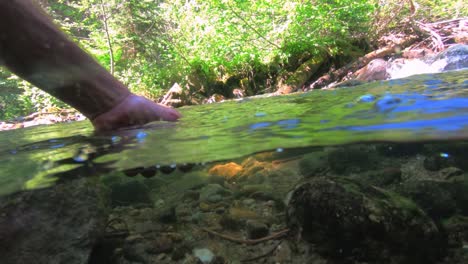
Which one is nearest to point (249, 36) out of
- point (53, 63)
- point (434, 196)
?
point (434, 196)

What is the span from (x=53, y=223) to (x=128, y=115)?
1.12 meters

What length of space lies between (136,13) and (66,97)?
15825 millimetres

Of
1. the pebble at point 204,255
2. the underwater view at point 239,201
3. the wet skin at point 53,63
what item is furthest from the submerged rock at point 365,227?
the wet skin at point 53,63

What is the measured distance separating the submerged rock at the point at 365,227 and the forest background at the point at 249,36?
961 cm

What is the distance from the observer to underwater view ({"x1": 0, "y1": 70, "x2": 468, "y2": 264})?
85.7 inches

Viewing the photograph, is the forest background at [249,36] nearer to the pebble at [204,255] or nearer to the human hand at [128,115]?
the human hand at [128,115]

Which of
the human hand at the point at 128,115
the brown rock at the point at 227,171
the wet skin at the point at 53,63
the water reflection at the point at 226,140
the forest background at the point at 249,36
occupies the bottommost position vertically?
the brown rock at the point at 227,171

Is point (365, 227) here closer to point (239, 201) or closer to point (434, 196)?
point (434, 196)

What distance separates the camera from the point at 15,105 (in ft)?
69.3

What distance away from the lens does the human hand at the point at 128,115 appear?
2.92 meters

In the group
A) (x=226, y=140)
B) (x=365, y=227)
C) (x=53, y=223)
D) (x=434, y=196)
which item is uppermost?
(x=226, y=140)

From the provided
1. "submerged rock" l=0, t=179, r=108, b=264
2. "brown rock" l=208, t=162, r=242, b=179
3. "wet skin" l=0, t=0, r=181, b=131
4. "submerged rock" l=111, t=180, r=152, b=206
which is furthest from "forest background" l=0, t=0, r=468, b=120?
"submerged rock" l=0, t=179, r=108, b=264

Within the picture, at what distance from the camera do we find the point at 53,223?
2424mm

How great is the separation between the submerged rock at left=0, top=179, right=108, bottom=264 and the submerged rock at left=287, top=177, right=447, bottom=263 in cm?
164
